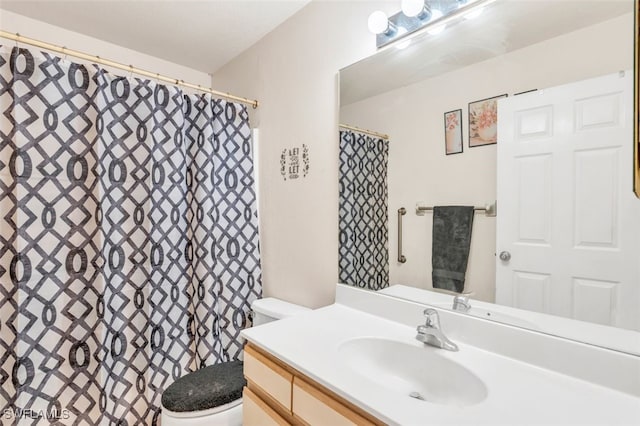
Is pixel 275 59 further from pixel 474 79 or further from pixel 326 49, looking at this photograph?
pixel 474 79

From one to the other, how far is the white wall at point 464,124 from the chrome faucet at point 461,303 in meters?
0.03

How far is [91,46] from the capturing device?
1.92 meters

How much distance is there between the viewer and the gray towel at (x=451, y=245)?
1.14m

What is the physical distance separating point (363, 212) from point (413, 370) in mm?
683

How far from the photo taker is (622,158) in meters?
0.83

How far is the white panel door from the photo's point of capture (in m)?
0.83

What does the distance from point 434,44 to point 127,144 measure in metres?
1.47

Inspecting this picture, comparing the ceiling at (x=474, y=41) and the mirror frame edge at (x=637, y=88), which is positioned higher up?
the ceiling at (x=474, y=41)

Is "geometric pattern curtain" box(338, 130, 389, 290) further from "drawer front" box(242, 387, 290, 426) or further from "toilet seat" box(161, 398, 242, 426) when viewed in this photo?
"toilet seat" box(161, 398, 242, 426)

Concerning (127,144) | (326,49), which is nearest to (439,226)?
(326,49)

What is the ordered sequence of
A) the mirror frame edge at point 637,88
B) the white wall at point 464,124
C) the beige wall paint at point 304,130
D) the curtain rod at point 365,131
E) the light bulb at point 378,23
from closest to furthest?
the mirror frame edge at point 637,88
the white wall at point 464,124
the light bulb at point 378,23
the curtain rod at point 365,131
the beige wall paint at point 304,130

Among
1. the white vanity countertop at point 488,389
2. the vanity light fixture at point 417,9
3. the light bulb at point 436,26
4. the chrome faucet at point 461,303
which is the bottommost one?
the white vanity countertop at point 488,389

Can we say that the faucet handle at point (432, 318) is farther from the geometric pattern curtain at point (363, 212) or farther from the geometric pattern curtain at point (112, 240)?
the geometric pattern curtain at point (112, 240)

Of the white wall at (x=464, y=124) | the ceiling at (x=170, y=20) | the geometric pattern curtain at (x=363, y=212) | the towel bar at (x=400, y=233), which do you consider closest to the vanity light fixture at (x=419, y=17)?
the white wall at (x=464, y=124)
